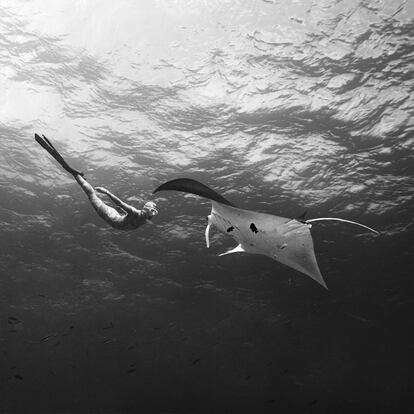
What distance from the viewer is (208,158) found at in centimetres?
1327

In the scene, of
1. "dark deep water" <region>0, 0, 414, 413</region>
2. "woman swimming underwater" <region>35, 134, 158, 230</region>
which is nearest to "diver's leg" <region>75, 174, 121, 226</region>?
"woman swimming underwater" <region>35, 134, 158, 230</region>

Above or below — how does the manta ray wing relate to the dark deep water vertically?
below

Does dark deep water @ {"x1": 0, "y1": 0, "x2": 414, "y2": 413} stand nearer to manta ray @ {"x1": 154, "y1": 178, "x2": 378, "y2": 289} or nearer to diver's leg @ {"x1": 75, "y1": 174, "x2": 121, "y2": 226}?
diver's leg @ {"x1": 75, "y1": 174, "x2": 121, "y2": 226}

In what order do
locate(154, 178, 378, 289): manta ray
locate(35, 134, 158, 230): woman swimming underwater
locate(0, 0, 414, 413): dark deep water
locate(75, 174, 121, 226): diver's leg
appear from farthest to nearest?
locate(0, 0, 414, 413): dark deep water
locate(75, 174, 121, 226): diver's leg
locate(35, 134, 158, 230): woman swimming underwater
locate(154, 178, 378, 289): manta ray

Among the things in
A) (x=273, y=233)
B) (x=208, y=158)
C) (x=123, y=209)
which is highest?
(x=208, y=158)

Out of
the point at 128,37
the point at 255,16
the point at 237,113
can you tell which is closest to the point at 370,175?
the point at 237,113

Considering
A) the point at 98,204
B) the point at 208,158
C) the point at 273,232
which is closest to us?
the point at 273,232

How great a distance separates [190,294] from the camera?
72.6 feet

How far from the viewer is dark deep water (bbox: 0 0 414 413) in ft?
32.6

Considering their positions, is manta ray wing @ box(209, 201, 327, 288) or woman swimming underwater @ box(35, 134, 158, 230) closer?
manta ray wing @ box(209, 201, 327, 288)

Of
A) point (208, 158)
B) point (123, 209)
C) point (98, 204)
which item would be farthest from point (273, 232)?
point (208, 158)

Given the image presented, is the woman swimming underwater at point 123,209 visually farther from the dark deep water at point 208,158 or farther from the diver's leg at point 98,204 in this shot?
the dark deep water at point 208,158

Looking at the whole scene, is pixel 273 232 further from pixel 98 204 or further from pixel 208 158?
pixel 208 158

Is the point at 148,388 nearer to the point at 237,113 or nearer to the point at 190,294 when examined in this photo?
the point at 190,294
